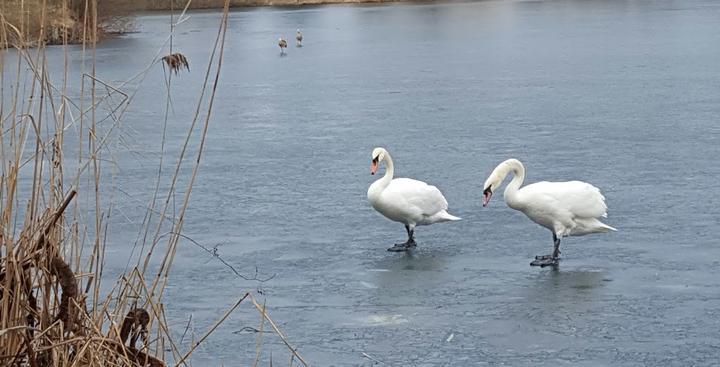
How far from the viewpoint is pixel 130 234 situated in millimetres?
7656

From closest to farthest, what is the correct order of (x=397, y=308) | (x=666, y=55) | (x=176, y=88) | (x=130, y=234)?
(x=397, y=308)
(x=130, y=234)
(x=176, y=88)
(x=666, y=55)

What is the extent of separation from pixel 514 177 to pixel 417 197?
1.73 ft

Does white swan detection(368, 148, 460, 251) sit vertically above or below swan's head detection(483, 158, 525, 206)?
below

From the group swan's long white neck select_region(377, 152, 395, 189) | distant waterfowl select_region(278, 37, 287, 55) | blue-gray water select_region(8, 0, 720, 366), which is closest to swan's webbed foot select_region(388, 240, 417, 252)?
blue-gray water select_region(8, 0, 720, 366)

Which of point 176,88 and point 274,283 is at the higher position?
point 274,283

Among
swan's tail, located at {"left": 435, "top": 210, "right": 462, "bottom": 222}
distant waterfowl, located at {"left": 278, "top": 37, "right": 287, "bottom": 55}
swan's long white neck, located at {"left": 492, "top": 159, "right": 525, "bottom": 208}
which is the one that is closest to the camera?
swan's long white neck, located at {"left": 492, "top": 159, "right": 525, "bottom": 208}

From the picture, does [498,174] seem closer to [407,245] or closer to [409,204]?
[409,204]

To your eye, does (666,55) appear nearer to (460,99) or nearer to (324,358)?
(460,99)

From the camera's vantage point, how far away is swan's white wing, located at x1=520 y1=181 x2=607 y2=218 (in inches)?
266

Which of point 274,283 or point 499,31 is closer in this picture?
point 274,283

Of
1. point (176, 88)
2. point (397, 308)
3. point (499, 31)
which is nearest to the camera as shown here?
point (397, 308)

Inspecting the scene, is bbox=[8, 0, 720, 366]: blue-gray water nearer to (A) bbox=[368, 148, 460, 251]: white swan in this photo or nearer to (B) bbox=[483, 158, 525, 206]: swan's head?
(A) bbox=[368, 148, 460, 251]: white swan

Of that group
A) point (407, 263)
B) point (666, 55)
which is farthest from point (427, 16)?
point (407, 263)

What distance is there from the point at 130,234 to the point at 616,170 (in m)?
3.57
